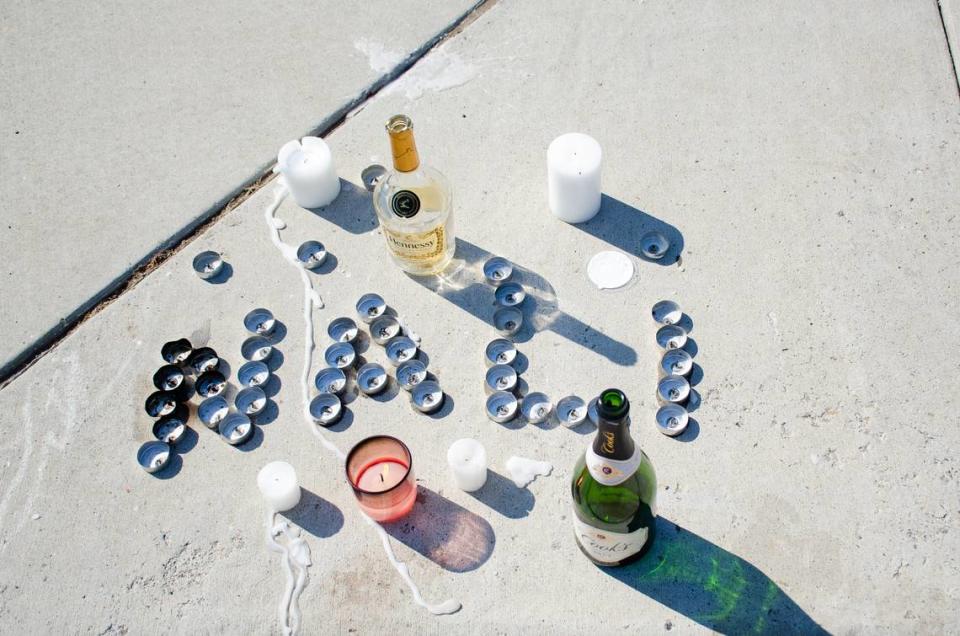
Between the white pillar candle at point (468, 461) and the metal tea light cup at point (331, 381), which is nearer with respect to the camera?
the white pillar candle at point (468, 461)

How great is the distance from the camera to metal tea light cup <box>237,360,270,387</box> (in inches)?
105

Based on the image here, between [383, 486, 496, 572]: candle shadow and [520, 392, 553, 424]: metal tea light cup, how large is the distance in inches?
12.1

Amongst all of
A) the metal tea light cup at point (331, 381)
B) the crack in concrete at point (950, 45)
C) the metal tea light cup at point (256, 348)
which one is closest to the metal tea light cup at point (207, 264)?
the metal tea light cup at point (256, 348)

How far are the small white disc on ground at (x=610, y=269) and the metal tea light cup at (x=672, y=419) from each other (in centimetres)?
43

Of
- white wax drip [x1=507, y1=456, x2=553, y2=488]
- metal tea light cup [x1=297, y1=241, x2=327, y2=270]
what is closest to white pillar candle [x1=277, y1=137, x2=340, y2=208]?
metal tea light cup [x1=297, y1=241, x2=327, y2=270]

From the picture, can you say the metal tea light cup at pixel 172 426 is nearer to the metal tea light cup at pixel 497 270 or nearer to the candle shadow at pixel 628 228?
the metal tea light cup at pixel 497 270

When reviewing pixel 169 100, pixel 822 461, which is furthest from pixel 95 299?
pixel 822 461

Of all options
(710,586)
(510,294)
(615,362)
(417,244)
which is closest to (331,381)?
(417,244)

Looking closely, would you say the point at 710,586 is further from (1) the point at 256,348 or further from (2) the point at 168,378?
(2) the point at 168,378

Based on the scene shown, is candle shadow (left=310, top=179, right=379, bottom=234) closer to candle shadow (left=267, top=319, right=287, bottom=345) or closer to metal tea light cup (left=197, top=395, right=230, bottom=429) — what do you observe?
candle shadow (left=267, top=319, right=287, bottom=345)

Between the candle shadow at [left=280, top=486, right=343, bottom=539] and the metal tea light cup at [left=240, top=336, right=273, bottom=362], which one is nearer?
the candle shadow at [left=280, top=486, right=343, bottom=539]

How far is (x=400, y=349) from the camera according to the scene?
8.77ft

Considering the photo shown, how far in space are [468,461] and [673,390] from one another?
23.3 inches

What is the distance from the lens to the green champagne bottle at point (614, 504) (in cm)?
206
